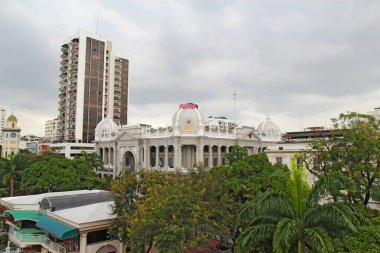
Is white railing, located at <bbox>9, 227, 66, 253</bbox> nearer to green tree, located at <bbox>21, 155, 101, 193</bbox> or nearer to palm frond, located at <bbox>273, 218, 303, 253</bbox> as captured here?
green tree, located at <bbox>21, 155, 101, 193</bbox>

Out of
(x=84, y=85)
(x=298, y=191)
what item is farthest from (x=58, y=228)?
(x=84, y=85)

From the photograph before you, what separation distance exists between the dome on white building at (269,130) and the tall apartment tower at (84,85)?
50.8m

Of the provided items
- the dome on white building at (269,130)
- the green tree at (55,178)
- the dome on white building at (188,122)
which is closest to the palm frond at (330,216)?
the green tree at (55,178)

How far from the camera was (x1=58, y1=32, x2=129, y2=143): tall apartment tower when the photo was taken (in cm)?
8931

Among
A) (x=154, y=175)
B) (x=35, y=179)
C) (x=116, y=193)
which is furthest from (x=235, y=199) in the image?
(x=35, y=179)

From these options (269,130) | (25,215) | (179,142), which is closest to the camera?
(25,215)

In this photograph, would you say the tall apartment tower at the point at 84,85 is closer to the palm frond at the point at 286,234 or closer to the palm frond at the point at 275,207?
the palm frond at the point at 275,207

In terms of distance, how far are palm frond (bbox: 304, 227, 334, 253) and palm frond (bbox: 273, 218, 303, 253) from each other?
14.0 inches

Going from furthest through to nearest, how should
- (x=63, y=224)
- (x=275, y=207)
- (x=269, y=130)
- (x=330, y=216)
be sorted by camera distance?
(x=269, y=130) < (x=63, y=224) < (x=275, y=207) < (x=330, y=216)

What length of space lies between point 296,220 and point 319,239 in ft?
3.83

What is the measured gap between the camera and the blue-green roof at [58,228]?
2144 centimetres

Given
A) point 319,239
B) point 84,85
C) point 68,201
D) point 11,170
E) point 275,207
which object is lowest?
point 68,201

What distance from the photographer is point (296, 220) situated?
1160cm

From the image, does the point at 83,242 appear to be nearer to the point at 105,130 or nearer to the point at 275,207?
the point at 275,207
